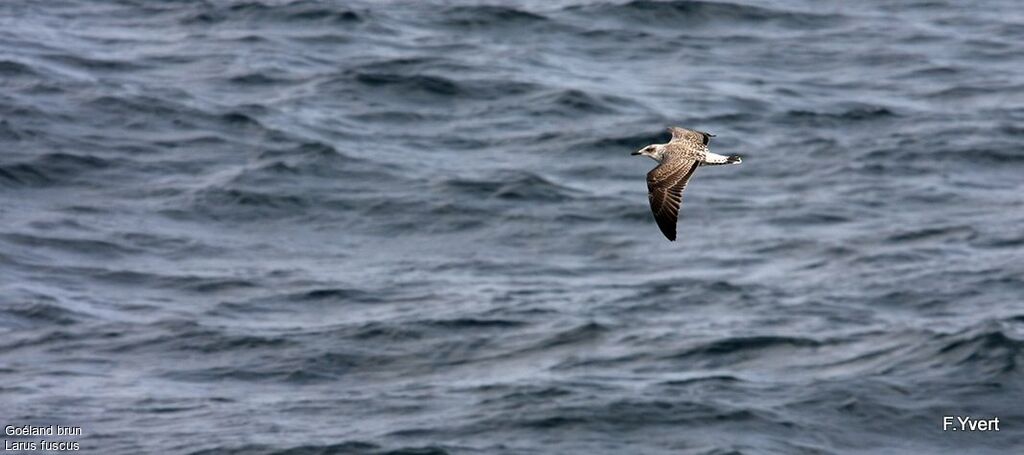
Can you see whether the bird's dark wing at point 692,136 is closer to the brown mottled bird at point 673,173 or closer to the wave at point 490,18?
the brown mottled bird at point 673,173

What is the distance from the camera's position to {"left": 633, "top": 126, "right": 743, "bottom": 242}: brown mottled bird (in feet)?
37.7

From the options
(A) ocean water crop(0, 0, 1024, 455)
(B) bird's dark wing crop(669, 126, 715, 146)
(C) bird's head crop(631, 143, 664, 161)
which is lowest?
(A) ocean water crop(0, 0, 1024, 455)

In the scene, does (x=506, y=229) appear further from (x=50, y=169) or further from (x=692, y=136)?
(x=692, y=136)

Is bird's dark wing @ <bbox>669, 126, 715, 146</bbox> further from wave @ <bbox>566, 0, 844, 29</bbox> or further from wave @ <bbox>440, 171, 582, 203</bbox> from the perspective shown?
wave @ <bbox>566, 0, 844, 29</bbox>

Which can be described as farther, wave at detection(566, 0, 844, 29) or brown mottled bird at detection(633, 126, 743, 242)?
wave at detection(566, 0, 844, 29)

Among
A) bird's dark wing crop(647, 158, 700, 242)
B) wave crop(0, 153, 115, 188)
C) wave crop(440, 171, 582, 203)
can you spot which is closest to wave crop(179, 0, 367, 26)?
wave crop(0, 153, 115, 188)

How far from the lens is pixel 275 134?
23.0m

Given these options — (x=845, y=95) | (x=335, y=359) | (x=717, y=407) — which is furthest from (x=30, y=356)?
(x=845, y=95)

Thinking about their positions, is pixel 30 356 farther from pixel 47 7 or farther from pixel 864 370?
pixel 47 7

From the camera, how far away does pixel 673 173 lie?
11836mm

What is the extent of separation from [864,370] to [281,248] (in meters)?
6.65

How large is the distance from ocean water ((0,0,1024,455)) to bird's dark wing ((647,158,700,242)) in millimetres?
4541

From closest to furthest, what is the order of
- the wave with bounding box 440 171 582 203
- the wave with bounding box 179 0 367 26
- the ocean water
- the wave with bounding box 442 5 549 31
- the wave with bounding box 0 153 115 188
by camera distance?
the ocean water, the wave with bounding box 440 171 582 203, the wave with bounding box 0 153 115 188, the wave with bounding box 442 5 549 31, the wave with bounding box 179 0 367 26

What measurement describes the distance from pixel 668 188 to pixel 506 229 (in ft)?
30.5
